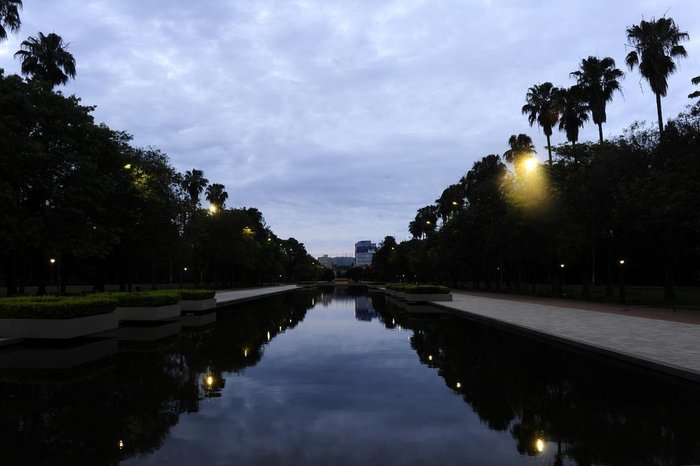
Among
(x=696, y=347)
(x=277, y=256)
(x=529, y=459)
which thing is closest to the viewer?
(x=529, y=459)

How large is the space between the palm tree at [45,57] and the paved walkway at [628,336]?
1389 inches

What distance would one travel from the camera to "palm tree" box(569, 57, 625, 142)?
133 feet

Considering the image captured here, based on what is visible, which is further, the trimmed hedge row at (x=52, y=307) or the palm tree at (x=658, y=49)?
the palm tree at (x=658, y=49)

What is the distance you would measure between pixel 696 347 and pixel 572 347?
322 cm

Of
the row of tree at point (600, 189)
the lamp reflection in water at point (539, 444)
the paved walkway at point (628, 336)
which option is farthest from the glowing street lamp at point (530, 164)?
the lamp reflection in water at point (539, 444)

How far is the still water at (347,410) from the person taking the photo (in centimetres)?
650

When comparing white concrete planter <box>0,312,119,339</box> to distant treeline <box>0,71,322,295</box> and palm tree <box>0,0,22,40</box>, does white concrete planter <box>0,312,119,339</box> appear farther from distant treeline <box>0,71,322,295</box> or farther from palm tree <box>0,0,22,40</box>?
palm tree <box>0,0,22,40</box>

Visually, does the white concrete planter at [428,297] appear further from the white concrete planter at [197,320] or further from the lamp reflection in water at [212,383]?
the lamp reflection in water at [212,383]

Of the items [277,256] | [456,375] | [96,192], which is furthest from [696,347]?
[277,256]

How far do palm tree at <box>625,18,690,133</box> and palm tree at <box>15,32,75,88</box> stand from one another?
42211 mm

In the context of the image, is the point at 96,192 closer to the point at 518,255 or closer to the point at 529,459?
the point at 529,459

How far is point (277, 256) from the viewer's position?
118312mm

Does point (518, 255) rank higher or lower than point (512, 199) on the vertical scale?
lower

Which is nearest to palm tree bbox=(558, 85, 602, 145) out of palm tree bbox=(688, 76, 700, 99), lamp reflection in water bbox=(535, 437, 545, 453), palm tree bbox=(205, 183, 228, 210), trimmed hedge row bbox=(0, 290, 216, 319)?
palm tree bbox=(688, 76, 700, 99)
